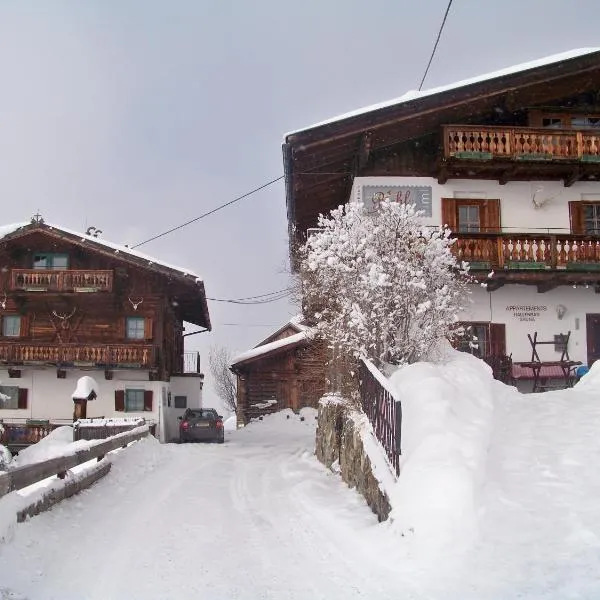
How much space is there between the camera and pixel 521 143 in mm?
17328

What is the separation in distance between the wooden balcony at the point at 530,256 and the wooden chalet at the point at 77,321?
1383 centimetres

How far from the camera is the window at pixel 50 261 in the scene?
28562 mm

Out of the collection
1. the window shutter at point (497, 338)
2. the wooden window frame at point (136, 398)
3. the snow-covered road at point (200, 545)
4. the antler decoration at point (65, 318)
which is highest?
the antler decoration at point (65, 318)

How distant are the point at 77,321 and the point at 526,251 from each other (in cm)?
1943

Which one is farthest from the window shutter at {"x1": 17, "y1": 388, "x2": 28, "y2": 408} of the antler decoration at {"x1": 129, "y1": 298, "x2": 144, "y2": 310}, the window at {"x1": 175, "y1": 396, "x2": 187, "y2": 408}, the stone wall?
the stone wall

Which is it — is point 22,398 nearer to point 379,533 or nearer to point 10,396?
point 10,396

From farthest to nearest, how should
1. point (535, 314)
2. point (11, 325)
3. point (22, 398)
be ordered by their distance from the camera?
point (11, 325) → point (22, 398) → point (535, 314)

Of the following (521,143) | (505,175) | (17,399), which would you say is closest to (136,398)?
(17,399)

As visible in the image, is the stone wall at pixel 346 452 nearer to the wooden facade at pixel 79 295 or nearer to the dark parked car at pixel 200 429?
the dark parked car at pixel 200 429

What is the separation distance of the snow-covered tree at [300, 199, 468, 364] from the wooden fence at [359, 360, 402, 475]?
68 cm

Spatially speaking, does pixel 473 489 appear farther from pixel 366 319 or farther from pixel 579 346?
pixel 579 346

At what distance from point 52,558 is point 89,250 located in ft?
75.9

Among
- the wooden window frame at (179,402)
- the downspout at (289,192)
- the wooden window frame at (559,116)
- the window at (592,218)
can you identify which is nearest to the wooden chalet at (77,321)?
the wooden window frame at (179,402)

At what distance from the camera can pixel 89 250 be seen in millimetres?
27609
